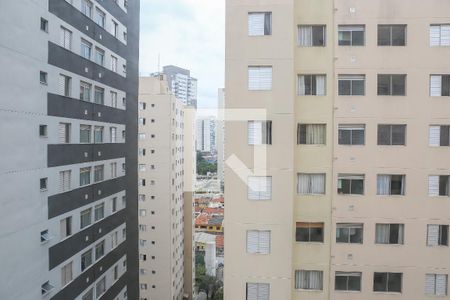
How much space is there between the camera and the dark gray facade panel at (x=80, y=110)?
14525 millimetres

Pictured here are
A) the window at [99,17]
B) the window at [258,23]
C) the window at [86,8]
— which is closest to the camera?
the window at [258,23]

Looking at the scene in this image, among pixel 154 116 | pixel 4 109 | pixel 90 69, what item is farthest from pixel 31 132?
pixel 154 116

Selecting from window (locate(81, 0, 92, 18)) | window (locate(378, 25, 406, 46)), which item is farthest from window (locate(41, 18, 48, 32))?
window (locate(378, 25, 406, 46))

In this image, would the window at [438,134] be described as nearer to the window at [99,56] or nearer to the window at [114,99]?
the window at [99,56]

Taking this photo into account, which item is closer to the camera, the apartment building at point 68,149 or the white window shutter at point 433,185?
the white window shutter at point 433,185

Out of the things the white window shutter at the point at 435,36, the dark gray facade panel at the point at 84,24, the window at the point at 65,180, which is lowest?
the window at the point at 65,180

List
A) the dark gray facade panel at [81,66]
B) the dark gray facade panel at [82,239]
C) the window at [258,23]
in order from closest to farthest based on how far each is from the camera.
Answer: the window at [258,23]
the dark gray facade panel at [81,66]
the dark gray facade panel at [82,239]

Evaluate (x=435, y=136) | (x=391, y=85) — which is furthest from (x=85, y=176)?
(x=435, y=136)

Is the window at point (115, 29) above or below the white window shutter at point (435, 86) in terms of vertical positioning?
above

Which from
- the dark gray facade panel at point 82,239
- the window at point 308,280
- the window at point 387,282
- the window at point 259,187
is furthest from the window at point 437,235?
the dark gray facade panel at point 82,239

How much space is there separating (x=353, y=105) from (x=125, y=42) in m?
15.4

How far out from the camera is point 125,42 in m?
22.2

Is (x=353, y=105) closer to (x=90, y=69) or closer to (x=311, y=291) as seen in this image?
(x=311, y=291)

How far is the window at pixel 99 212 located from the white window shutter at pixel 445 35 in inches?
645
